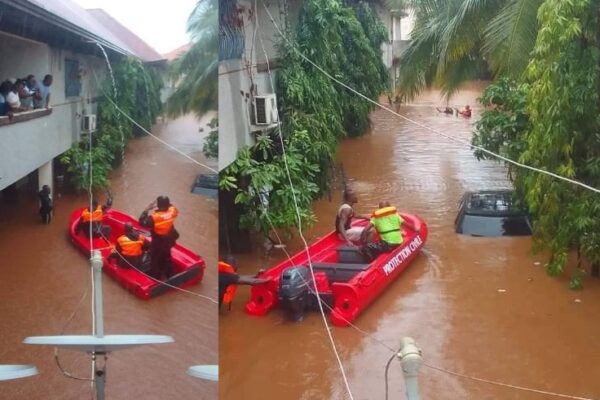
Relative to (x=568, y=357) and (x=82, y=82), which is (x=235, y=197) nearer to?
(x=568, y=357)

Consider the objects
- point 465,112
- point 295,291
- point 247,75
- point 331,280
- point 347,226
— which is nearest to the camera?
point 247,75

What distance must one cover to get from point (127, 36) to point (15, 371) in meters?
0.50

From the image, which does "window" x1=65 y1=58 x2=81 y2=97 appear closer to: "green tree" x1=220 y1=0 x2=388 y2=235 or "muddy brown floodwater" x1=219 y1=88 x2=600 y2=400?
"muddy brown floodwater" x1=219 y1=88 x2=600 y2=400

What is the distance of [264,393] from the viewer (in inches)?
138

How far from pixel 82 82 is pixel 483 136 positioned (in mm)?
4680

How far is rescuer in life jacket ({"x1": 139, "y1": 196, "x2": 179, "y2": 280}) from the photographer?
97 cm

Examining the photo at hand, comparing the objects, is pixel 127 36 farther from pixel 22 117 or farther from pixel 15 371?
pixel 15 371

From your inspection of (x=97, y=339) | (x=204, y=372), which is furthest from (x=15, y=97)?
(x=204, y=372)

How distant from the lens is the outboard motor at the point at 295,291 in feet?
12.5

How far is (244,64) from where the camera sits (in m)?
2.99

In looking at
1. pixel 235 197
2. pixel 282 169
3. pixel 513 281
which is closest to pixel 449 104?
pixel 513 281

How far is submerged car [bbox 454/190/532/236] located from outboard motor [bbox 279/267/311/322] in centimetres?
173

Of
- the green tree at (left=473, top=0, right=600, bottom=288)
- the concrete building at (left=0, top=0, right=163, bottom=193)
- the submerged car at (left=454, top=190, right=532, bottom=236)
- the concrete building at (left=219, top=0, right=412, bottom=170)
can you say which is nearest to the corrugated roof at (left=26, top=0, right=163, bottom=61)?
the concrete building at (left=0, top=0, right=163, bottom=193)

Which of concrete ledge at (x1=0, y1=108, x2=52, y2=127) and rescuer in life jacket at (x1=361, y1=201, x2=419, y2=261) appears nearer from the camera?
concrete ledge at (x1=0, y1=108, x2=52, y2=127)
